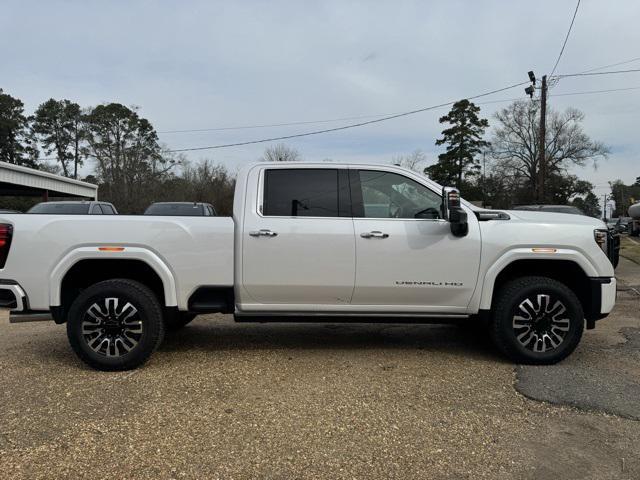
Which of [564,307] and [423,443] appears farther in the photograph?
[564,307]

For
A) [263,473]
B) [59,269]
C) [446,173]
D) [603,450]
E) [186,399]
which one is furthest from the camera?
[446,173]

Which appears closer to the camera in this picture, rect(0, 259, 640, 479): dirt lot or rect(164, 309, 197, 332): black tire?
rect(0, 259, 640, 479): dirt lot

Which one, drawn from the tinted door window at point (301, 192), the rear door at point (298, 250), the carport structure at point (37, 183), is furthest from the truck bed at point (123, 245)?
the carport structure at point (37, 183)

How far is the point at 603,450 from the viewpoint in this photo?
10.5ft

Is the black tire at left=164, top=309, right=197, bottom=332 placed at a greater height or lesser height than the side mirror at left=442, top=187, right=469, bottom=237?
lesser

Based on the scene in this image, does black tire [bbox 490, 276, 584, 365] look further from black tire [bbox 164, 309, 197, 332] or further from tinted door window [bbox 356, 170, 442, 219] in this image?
black tire [bbox 164, 309, 197, 332]

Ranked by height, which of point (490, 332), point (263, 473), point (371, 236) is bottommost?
point (263, 473)

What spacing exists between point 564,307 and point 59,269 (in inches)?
180

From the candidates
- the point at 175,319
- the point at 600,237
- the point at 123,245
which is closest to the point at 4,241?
the point at 123,245

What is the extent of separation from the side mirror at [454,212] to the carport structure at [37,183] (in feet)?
69.0

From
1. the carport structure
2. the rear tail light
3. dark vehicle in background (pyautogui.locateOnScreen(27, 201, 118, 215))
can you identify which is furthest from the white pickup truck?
the carport structure

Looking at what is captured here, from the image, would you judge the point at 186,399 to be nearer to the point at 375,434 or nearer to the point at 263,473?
the point at 263,473

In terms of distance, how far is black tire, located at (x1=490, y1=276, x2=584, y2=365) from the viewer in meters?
4.66

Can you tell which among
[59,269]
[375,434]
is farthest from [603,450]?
[59,269]
